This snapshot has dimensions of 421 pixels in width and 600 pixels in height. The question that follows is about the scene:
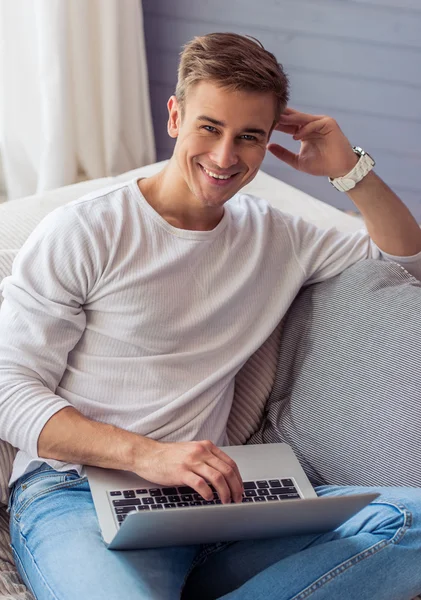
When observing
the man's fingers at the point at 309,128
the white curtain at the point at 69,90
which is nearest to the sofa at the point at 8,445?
the man's fingers at the point at 309,128

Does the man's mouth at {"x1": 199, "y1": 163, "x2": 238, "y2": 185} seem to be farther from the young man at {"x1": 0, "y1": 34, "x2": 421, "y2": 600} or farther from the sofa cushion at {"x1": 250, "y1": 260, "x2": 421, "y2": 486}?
the sofa cushion at {"x1": 250, "y1": 260, "x2": 421, "y2": 486}

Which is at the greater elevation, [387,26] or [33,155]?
[387,26]

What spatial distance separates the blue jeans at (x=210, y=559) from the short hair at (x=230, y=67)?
701 millimetres

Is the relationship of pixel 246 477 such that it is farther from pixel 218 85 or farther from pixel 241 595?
pixel 218 85

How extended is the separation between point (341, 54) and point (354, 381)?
1769mm

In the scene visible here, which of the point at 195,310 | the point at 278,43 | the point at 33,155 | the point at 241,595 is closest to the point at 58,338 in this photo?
the point at 195,310

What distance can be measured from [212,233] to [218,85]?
0.27m

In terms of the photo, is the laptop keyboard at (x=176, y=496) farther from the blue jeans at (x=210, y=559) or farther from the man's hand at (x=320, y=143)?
the man's hand at (x=320, y=143)

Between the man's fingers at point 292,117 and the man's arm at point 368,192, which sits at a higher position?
the man's fingers at point 292,117

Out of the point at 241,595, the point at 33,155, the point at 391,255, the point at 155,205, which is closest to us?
the point at 241,595

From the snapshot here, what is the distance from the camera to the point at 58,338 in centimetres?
137

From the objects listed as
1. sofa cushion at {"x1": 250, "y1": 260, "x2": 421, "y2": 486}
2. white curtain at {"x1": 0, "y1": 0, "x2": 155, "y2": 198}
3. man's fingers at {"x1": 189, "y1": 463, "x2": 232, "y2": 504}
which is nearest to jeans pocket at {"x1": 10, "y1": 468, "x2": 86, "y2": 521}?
man's fingers at {"x1": 189, "y1": 463, "x2": 232, "y2": 504}

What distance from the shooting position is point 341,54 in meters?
2.96

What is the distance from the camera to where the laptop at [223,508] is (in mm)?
1081
